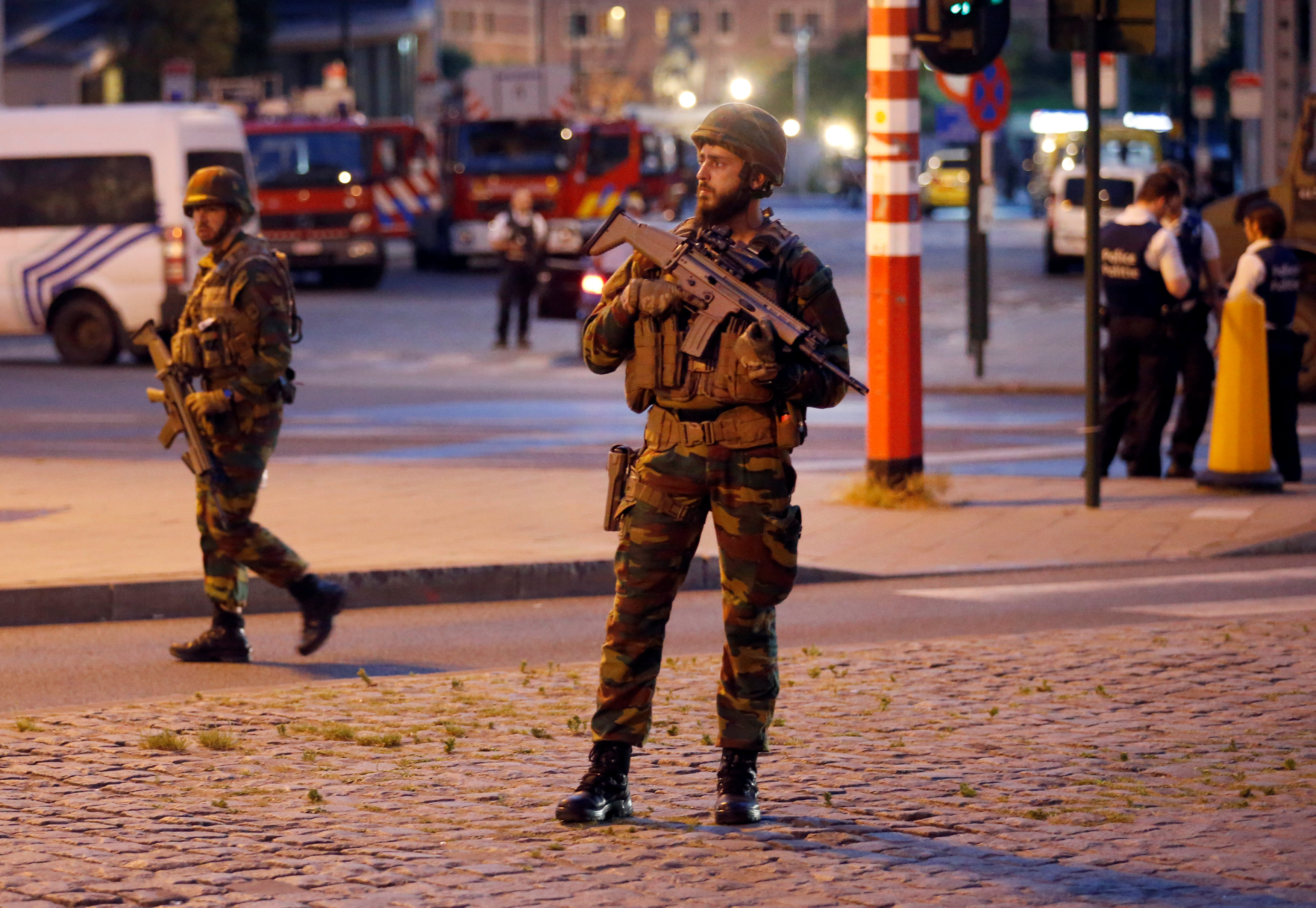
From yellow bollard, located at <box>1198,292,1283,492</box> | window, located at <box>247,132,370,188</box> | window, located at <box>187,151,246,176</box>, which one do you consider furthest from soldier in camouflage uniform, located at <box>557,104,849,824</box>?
window, located at <box>247,132,370,188</box>

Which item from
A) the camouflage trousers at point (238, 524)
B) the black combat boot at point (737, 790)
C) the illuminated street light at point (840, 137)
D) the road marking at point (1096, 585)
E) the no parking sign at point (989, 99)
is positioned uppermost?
the illuminated street light at point (840, 137)

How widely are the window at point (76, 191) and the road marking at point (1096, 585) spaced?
1382 centimetres

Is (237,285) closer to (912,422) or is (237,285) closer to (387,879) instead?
(387,879)

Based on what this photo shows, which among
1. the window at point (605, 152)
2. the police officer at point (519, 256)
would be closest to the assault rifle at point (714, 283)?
the police officer at point (519, 256)

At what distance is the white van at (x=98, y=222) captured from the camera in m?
21.6

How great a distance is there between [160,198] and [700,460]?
17300 mm

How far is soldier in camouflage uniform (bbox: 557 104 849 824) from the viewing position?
17.1ft

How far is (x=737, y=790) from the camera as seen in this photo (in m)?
5.28

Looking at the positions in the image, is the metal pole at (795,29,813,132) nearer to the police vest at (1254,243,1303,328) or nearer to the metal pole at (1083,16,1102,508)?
the police vest at (1254,243,1303,328)

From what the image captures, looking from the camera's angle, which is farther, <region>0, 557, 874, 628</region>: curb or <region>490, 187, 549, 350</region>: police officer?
<region>490, 187, 549, 350</region>: police officer

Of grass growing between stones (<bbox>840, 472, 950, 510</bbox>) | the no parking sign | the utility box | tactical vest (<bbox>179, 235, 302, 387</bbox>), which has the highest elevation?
the utility box

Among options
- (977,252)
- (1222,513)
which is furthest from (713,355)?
(977,252)

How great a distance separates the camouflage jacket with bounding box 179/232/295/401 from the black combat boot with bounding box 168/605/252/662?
0.82 m

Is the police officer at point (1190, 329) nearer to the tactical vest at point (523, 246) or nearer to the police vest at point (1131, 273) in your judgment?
the police vest at point (1131, 273)
